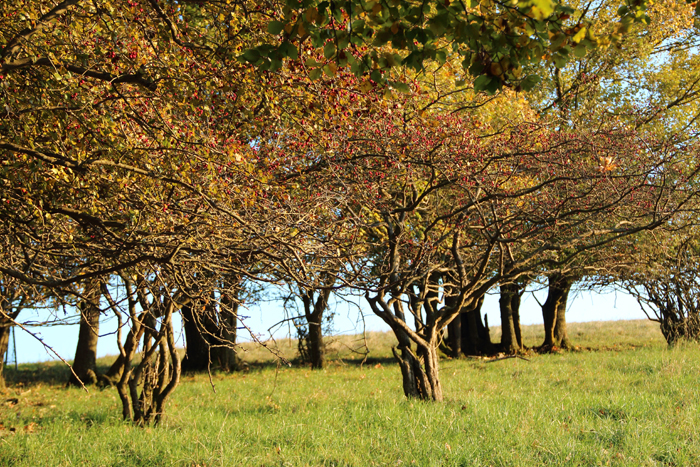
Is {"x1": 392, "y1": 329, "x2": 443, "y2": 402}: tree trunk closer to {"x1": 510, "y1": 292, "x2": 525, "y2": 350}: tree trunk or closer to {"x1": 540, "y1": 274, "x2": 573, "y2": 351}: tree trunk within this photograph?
{"x1": 540, "y1": 274, "x2": 573, "y2": 351}: tree trunk

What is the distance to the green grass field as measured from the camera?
20.9ft

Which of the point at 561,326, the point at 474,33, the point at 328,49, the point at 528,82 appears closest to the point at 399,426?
the point at 528,82

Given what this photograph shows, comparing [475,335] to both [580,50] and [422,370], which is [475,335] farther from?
[580,50]

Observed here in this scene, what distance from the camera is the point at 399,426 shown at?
7594 millimetres

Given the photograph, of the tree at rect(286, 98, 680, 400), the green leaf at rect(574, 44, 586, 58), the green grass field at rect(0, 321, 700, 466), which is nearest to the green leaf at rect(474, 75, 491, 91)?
the green leaf at rect(574, 44, 586, 58)

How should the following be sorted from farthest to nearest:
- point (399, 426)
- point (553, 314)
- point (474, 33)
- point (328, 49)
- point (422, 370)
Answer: point (553, 314) < point (422, 370) < point (399, 426) < point (328, 49) < point (474, 33)

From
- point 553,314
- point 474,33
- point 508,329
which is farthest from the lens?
point 553,314

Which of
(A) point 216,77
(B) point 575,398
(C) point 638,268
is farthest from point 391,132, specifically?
(C) point 638,268

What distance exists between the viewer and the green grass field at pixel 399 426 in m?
6.36

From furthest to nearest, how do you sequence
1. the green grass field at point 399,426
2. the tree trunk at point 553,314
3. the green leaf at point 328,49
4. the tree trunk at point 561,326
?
the tree trunk at point 561,326 < the tree trunk at point 553,314 < the green grass field at point 399,426 < the green leaf at point 328,49

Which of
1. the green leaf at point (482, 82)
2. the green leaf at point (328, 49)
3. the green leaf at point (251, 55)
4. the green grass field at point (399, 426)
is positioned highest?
the green leaf at point (251, 55)

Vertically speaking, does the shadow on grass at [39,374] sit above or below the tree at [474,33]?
below

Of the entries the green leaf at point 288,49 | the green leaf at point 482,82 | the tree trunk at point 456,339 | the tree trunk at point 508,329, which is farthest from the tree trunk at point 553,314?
the green leaf at point 288,49

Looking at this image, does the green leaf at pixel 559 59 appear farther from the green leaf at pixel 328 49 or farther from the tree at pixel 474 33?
the green leaf at pixel 328 49
